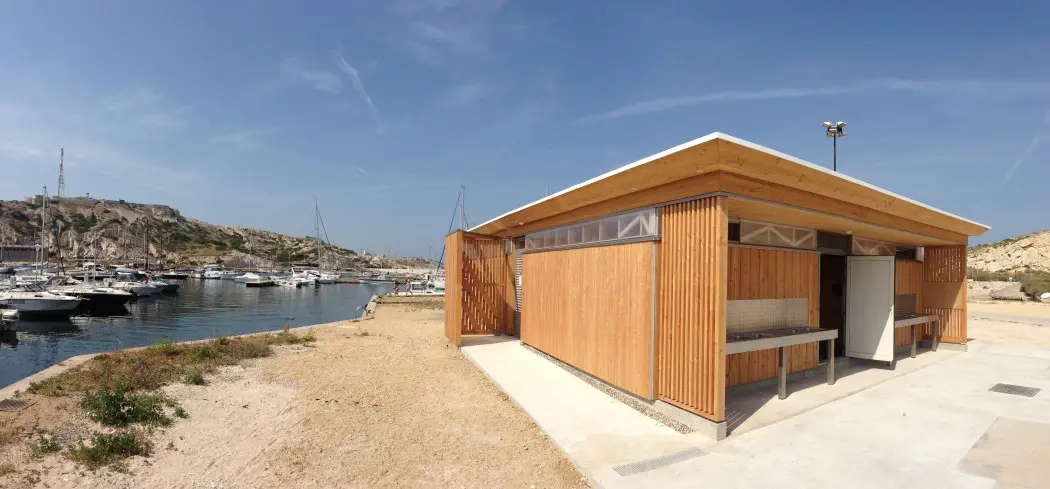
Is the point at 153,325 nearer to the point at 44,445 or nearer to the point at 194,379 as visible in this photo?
the point at 194,379

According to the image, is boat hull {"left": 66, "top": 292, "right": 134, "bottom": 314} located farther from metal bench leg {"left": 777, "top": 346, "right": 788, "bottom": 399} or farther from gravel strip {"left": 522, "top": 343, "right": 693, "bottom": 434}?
metal bench leg {"left": 777, "top": 346, "right": 788, "bottom": 399}

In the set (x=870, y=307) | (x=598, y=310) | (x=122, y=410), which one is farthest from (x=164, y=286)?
(x=870, y=307)

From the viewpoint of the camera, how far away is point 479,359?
9789 millimetres

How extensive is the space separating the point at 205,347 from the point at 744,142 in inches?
436

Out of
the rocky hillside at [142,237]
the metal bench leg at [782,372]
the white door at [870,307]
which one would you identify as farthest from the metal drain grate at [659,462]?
the rocky hillside at [142,237]

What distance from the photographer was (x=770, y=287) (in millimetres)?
7258

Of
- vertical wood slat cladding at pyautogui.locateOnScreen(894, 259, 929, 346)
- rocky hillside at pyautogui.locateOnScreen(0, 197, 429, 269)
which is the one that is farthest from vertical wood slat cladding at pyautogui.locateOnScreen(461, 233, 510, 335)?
rocky hillside at pyautogui.locateOnScreen(0, 197, 429, 269)

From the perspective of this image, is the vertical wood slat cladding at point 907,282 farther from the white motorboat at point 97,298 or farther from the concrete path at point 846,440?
the white motorboat at point 97,298

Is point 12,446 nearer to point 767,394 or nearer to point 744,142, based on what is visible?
point 744,142

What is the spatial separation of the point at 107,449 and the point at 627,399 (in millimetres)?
6031

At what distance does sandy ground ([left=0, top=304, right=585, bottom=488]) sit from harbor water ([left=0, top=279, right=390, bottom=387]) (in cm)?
1087

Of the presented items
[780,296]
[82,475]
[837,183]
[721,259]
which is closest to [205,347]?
[82,475]

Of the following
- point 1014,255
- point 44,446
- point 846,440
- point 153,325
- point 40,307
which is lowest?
point 153,325

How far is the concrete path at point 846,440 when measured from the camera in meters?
4.29
